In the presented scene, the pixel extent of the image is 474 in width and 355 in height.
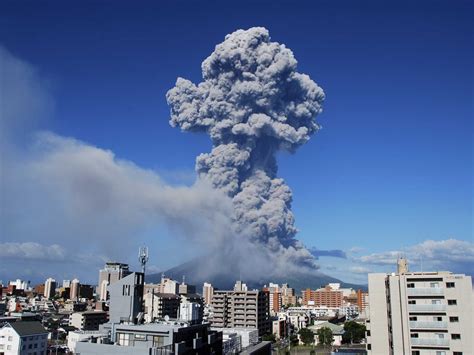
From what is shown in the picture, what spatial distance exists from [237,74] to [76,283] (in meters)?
69.9

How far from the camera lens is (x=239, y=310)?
72750 millimetres

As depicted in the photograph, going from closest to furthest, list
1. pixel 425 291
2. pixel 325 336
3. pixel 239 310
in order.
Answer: pixel 425 291
pixel 325 336
pixel 239 310

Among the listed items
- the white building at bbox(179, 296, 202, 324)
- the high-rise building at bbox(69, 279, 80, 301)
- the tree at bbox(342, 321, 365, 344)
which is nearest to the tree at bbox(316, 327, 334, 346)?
the tree at bbox(342, 321, 365, 344)

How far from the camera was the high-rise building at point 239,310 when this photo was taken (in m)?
72.0

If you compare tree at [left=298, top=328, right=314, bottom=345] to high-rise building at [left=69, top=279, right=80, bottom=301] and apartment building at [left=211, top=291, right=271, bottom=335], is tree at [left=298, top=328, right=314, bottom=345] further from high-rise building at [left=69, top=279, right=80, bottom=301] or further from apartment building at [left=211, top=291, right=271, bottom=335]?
high-rise building at [left=69, top=279, right=80, bottom=301]

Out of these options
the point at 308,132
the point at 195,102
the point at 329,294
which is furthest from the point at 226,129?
the point at 329,294

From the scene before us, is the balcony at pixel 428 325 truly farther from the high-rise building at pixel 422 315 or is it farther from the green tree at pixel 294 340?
the green tree at pixel 294 340

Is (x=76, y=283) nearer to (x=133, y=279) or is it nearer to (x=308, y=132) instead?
(x=308, y=132)

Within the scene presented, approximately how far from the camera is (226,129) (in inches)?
3735

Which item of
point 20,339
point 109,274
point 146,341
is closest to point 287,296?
point 109,274

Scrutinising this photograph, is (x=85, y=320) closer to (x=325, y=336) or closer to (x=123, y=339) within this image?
(x=325, y=336)

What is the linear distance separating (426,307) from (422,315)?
460 millimetres

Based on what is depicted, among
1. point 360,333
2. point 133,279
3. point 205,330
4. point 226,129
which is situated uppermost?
point 226,129

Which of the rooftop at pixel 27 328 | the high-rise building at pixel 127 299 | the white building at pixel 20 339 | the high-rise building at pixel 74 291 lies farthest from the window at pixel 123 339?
the high-rise building at pixel 74 291
